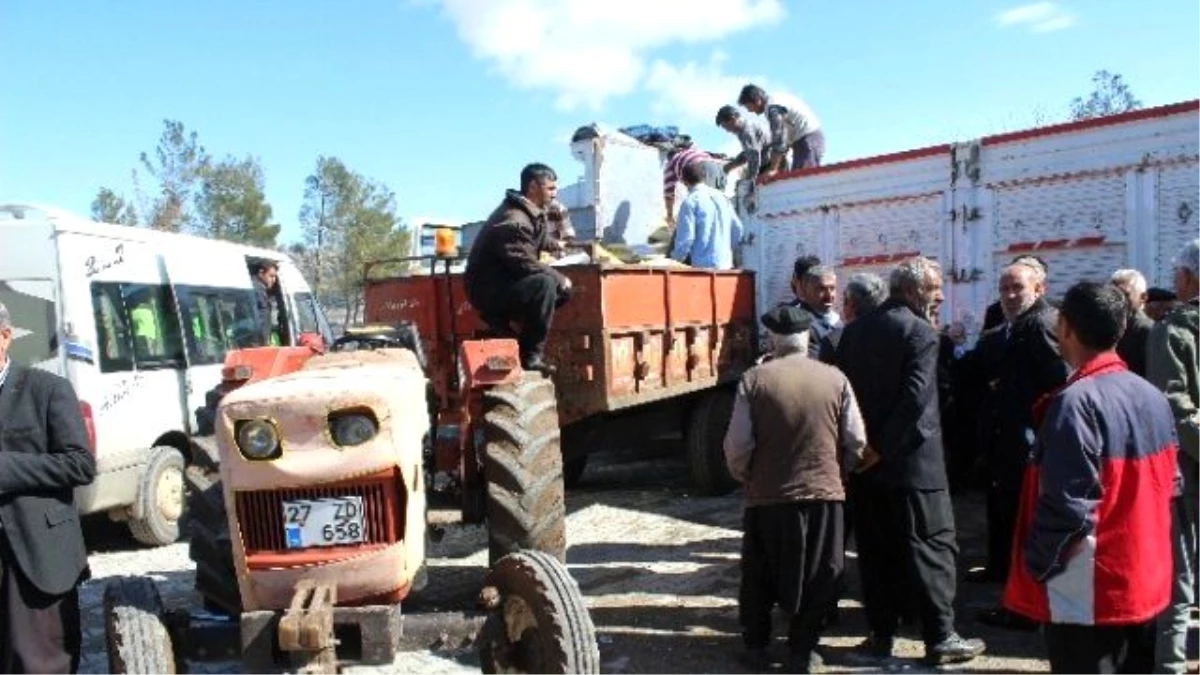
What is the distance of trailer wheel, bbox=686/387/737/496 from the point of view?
28.7ft

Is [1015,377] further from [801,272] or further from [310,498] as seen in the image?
[310,498]

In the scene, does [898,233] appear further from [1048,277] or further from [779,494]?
[779,494]

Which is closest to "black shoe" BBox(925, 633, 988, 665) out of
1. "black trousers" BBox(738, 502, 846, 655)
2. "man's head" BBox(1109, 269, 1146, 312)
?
"black trousers" BBox(738, 502, 846, 655)

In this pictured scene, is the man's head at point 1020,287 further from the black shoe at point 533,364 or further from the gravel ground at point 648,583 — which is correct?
the black shoe at point 533,364

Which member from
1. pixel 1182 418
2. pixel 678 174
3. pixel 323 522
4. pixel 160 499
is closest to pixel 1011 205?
pixel 1182 418

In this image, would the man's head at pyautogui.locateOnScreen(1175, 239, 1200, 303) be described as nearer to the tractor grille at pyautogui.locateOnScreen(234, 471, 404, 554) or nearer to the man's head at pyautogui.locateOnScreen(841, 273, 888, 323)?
the man's head at pyautogui.locateOnScreen(841, 273, 888, 323)

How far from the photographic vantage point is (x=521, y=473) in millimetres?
4668

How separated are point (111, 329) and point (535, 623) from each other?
546 centimetres

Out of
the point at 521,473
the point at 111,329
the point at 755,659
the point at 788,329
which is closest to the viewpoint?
the point at 521,473

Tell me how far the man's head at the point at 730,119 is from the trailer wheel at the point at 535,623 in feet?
23.3

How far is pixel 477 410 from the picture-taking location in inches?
200

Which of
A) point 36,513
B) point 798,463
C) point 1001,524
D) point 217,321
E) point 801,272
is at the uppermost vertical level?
point 801,272

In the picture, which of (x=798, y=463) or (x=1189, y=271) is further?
(x=798, y=463)

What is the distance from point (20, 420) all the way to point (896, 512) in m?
3.79
